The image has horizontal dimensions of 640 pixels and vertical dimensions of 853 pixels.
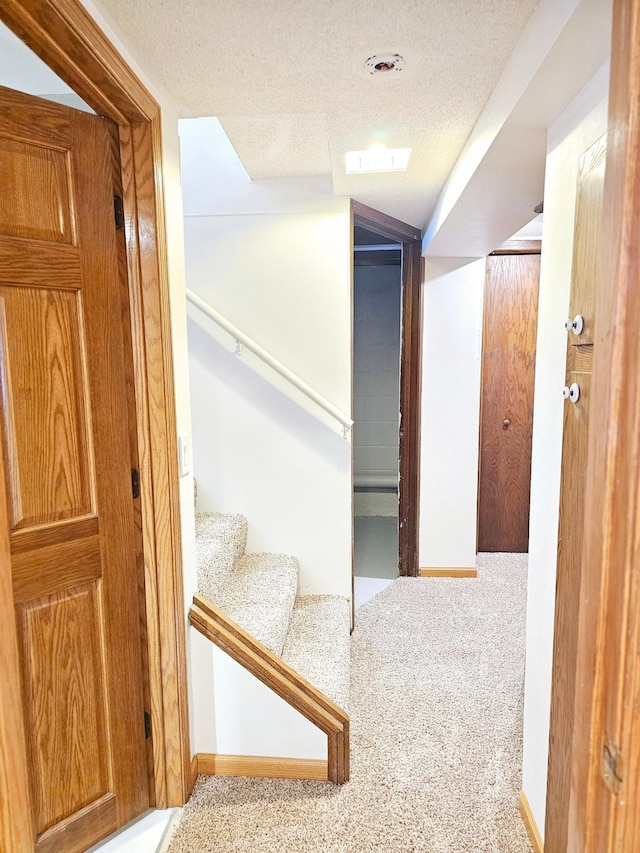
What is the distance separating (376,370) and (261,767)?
3666 millimetres

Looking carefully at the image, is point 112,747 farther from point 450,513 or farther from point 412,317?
point 412,317

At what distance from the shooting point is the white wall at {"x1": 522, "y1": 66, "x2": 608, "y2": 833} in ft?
3.93

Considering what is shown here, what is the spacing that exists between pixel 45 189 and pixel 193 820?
5.98ft

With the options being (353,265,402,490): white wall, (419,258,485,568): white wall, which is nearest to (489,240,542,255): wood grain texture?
(419,258,485,568): white wall

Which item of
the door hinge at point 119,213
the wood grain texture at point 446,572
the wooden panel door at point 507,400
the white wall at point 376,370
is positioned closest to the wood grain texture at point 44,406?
the door hinge at point 119,213

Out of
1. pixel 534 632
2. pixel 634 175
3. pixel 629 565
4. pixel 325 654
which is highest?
pixel 634 175

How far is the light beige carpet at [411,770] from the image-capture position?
4.62 ft

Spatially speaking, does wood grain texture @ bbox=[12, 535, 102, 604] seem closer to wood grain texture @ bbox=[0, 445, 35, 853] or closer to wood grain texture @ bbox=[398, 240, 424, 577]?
wood grain texture @ bbox=[0, 445, 35, 853]

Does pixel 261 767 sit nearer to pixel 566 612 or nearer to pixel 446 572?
pixel 566 612

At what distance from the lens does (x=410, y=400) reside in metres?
3.15

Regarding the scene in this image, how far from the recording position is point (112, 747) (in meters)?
1.37

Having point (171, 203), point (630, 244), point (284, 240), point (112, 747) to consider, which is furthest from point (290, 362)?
point (630, 244)

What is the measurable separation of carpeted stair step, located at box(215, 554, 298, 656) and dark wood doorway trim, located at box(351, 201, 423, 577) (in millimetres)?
1057

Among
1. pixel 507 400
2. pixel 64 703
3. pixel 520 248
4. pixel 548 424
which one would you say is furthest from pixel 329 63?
pixel 507 400
